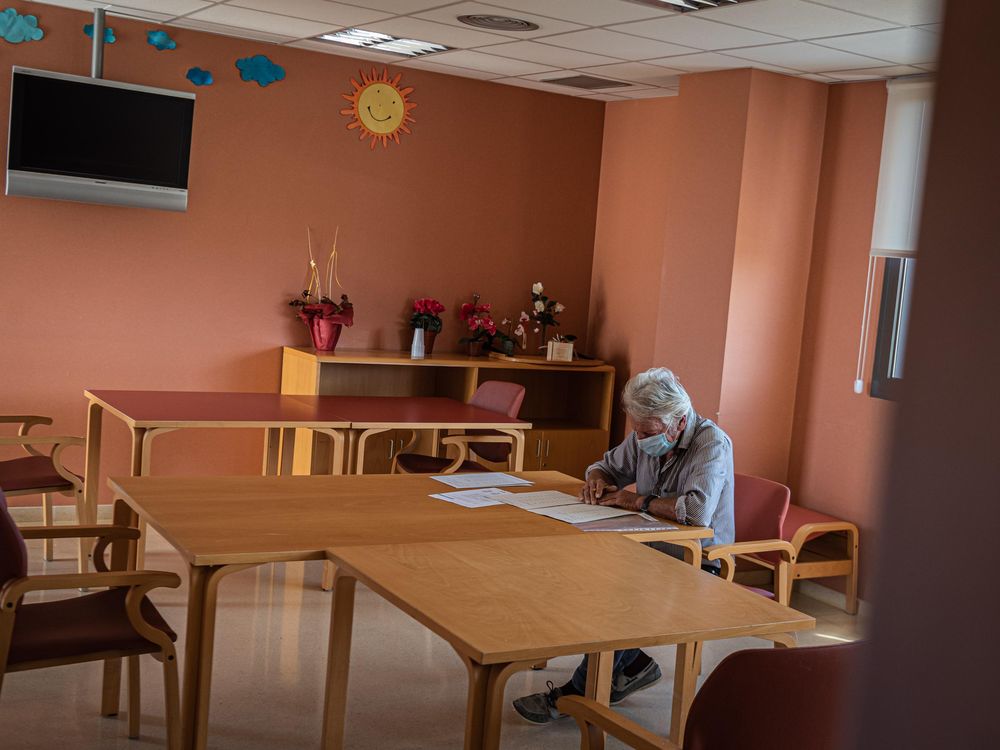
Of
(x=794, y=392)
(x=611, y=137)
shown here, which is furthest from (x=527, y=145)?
(x=794, y=392)

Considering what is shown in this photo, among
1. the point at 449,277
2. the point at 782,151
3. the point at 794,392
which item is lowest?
the point at 794,392

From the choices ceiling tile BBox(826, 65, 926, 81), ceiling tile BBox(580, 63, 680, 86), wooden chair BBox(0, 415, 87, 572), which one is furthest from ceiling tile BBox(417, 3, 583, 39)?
wooden chair BBox(0, 415, 87, 572)

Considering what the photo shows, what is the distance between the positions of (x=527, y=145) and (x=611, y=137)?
1.97ft

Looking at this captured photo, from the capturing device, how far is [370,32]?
562cm

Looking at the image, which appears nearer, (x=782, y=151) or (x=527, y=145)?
(x=782, y=151)

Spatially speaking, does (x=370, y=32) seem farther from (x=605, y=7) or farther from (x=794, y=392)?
(x=794, y=392)

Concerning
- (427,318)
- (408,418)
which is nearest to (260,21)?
(427,318)

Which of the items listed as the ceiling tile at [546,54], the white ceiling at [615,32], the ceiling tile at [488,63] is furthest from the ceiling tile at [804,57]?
the ceiling tile at [488,63]

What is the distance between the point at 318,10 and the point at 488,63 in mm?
1342

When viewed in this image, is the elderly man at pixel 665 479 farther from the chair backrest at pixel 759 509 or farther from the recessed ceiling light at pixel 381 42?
the recessed ceiling light at pixel 381 42

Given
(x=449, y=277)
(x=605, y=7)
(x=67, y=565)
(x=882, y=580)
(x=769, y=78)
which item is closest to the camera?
(x=882, y=580)

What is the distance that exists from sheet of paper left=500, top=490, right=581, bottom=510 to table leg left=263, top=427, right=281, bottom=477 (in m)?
2.37

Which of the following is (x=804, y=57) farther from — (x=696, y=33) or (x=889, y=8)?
(x=889, y=8)

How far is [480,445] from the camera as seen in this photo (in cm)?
618
